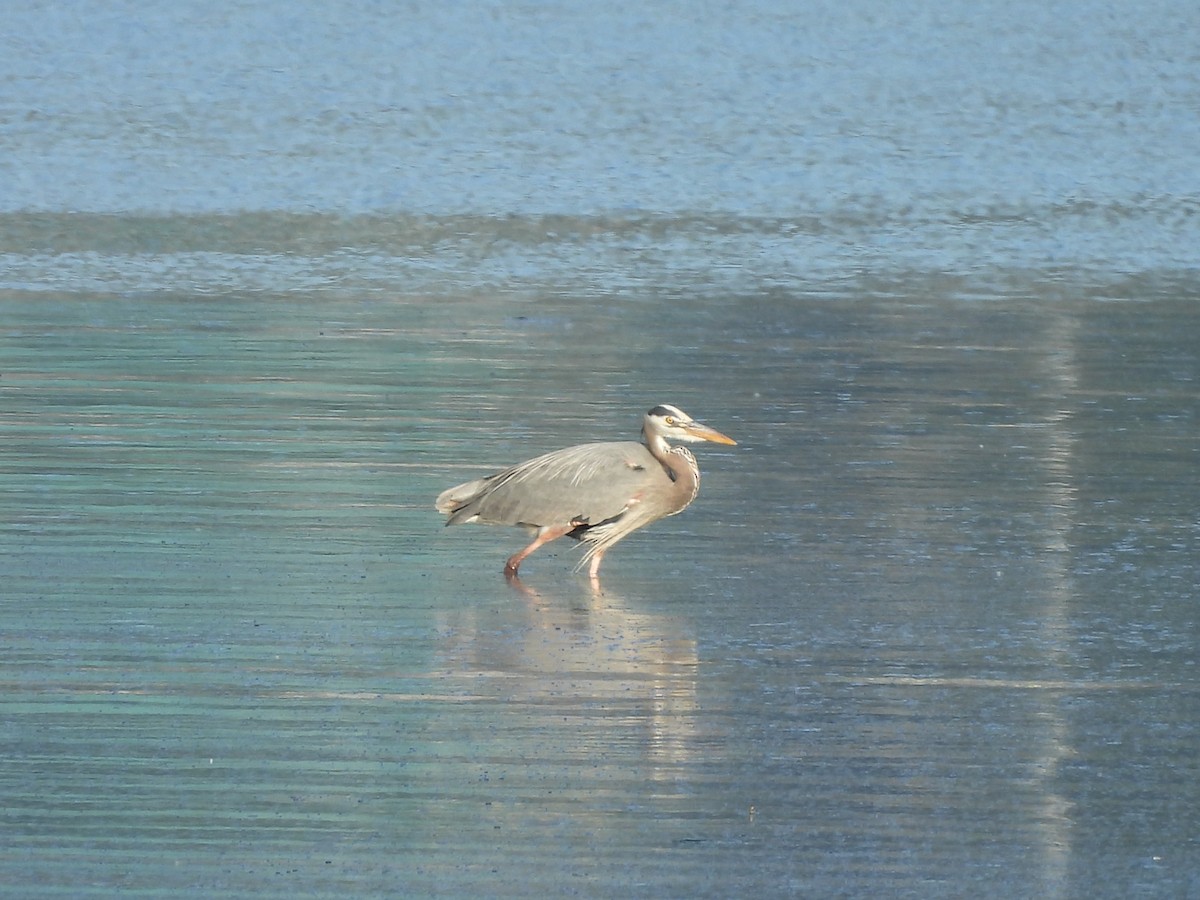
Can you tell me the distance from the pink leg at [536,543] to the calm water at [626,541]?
102 millimetres

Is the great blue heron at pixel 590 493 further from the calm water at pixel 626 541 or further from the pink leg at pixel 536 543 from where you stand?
the calm water at pixel 626 541

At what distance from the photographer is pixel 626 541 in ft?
34.0

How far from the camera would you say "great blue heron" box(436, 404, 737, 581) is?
9.65 metres

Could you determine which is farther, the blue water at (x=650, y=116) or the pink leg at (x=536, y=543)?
the blue water at (x=650, y=116)

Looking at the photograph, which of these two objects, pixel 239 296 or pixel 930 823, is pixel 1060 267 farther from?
pixel 930 823

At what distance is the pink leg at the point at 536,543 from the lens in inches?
378

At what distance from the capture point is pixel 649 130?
24891mm

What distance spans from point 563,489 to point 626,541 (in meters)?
0.78

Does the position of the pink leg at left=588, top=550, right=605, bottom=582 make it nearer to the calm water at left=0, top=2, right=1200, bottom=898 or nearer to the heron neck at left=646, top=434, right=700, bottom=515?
the calm water at left=0, top=2, right=1200, bottom=898

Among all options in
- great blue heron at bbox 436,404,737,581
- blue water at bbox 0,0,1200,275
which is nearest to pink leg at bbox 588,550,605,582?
great blue heron at bbox 436,404,737,581

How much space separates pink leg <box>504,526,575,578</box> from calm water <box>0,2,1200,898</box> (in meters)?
0.10

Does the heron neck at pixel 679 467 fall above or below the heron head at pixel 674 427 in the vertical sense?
below

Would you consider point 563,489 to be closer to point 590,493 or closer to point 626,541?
point 590,493

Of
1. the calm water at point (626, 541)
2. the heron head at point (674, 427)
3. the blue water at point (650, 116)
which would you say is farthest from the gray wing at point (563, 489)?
the blue water at point (650, 116)
